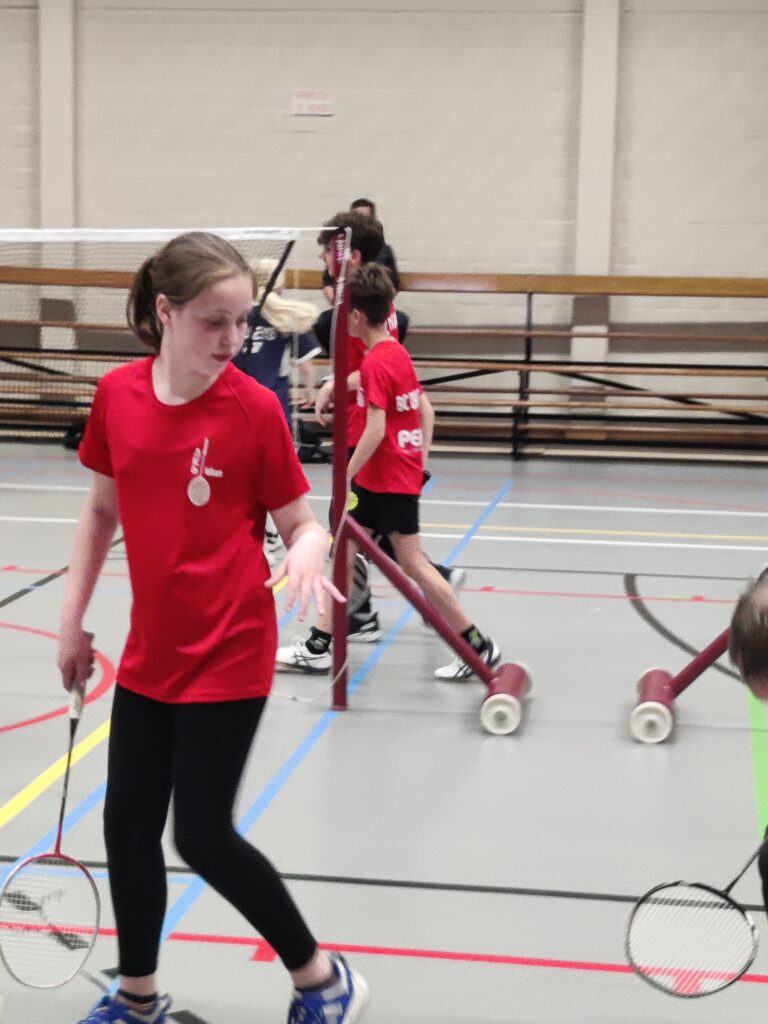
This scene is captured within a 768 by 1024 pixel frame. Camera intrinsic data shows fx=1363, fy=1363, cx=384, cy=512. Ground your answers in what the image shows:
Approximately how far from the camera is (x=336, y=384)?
4664 millimetres

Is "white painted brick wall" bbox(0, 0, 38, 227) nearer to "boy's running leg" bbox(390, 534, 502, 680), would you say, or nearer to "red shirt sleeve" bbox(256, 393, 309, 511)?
"boy's running leg" bbox(390, 534, 502, 680)

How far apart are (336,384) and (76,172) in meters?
8.64

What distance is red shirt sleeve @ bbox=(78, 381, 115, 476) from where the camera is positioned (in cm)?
254

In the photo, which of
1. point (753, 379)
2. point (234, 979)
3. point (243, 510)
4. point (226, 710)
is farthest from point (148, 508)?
point (753, 379)

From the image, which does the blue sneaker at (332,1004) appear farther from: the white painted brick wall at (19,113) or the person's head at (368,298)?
the white painted brick wall at (19,113)

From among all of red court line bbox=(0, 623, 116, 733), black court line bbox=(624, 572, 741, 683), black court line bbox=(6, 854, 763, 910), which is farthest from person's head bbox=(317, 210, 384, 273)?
black court line bbox=(6, 854, 763, 910)

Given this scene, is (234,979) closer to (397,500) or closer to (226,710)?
(226,710)

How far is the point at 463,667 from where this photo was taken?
17.7ft

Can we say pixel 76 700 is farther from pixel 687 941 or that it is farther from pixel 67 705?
pixel 67 705

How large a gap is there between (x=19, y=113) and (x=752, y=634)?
11.7m

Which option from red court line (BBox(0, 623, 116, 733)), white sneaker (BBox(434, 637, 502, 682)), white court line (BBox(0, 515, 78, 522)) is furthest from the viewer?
white court line (BBox(0, 515, 78, 522))

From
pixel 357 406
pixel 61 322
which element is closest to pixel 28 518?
pixel 357 406

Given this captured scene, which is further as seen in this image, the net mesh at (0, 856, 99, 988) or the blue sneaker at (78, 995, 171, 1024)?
the net mesh at (0, 856, 99, 988)

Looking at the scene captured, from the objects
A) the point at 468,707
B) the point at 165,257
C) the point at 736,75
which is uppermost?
the point at 736,75
